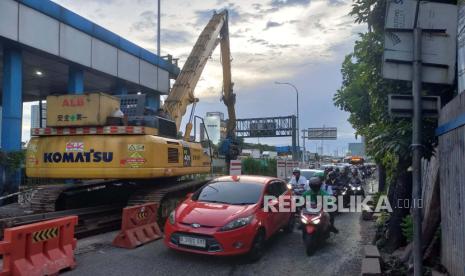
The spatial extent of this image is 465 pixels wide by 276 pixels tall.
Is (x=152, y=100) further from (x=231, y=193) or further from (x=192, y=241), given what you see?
(x=192, y=241)

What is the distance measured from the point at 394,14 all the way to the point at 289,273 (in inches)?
175

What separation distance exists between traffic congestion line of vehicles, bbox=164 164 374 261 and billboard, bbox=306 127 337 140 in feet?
225

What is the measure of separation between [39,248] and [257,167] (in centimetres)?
3180

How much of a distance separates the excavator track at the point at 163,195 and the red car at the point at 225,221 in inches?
74.1

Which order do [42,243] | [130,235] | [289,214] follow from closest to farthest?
[42,243] < [130,235] < [289,214]

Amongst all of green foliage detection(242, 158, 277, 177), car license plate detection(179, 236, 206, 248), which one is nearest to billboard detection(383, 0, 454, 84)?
car license plate detection(179, 236, 206, 248)

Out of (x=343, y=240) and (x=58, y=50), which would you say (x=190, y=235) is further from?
(x=58, y=50)

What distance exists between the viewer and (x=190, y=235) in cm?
764

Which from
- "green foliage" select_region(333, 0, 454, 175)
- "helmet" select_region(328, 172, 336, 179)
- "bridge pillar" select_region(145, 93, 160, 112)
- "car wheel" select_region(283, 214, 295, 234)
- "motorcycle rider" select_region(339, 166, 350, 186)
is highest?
"bridge pillar" select_region(145, 93, 160, 112)

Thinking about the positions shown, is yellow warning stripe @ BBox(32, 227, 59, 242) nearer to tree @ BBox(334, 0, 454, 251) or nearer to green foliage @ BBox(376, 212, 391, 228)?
tree @ BBox(334, 0, 454, 251)

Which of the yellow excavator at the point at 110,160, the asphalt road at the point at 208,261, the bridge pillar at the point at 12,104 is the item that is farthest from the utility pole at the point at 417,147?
the bridge pillar at the point at 12,104

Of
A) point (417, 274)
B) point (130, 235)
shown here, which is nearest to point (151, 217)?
Answer: point (130, 235)

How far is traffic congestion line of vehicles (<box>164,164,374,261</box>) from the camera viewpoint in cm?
754

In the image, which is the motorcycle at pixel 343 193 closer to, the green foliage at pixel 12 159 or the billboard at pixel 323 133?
the green foliage at pixel 12 159
